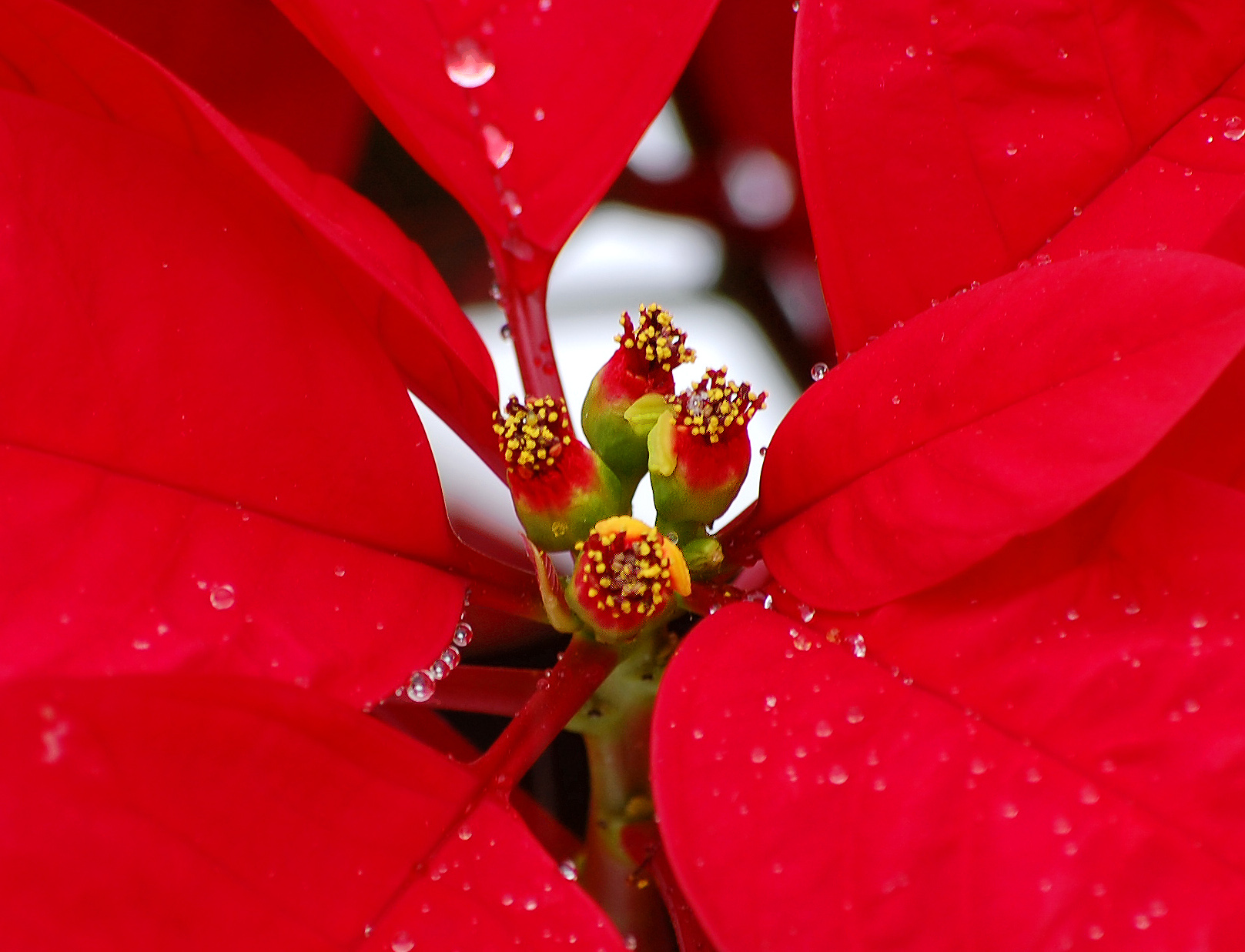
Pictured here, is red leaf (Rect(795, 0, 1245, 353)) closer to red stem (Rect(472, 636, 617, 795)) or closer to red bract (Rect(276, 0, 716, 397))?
red bract (Rect(276, 0, 716, 397))

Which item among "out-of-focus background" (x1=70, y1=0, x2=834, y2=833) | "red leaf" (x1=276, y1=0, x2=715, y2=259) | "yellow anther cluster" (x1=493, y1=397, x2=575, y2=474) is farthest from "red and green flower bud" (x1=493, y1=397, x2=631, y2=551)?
"out-of-focus background" (x1=70, y1=0, x2=834, y2=833)

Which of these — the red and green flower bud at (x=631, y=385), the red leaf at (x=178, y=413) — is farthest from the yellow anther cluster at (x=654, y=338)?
the red leaf at (x=178, y=413)

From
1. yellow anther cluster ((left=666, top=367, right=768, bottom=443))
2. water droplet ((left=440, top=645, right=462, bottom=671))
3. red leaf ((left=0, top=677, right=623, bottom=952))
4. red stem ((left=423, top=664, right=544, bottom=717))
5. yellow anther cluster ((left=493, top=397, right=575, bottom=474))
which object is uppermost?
yellow anther cluster ((left=493, top=397, right=575, bottom=474))

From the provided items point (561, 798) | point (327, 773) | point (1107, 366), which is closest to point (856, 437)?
point (1107, 366)

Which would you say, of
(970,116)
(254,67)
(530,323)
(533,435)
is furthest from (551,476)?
(254,67)

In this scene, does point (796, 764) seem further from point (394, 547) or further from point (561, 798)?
point (561, 798)

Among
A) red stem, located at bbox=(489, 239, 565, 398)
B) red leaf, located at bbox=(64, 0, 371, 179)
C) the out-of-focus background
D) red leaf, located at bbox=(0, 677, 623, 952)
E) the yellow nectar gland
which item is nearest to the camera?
red leaf, located at bbox=(0, 677, 623, 952)
